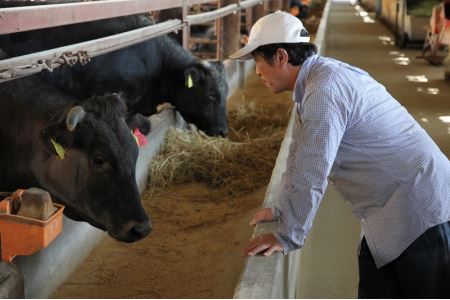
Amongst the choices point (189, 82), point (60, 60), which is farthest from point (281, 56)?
point (189, 82)

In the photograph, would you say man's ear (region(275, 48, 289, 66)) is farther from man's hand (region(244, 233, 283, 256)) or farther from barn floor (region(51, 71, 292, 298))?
barn floor (region(51, 71, 292, 298))

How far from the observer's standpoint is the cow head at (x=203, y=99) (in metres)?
6.66

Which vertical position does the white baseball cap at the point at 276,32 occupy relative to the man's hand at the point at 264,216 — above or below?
above

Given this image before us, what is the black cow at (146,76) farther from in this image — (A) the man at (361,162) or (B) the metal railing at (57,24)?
(A) the man at (361,162)

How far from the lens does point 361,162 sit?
96.3 inches

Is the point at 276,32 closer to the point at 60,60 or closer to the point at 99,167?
the point at 99,167

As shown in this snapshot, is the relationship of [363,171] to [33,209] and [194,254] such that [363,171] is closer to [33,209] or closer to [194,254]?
[33,209]

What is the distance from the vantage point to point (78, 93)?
5.55 metres

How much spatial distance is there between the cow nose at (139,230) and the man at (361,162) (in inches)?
38.3

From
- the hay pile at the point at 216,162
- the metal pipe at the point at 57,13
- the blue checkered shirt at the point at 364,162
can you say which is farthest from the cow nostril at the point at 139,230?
the hay pile at the point at 216,162

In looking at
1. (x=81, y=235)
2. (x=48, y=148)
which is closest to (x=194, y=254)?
(x=81, y=235)

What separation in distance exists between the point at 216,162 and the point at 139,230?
104 inches

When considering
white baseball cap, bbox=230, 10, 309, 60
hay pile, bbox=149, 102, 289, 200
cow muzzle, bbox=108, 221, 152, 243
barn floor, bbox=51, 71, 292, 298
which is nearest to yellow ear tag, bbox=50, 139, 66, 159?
cow muzzle, bbox=108, 221, 152, 243

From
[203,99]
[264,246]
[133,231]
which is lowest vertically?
→ [203,99]
